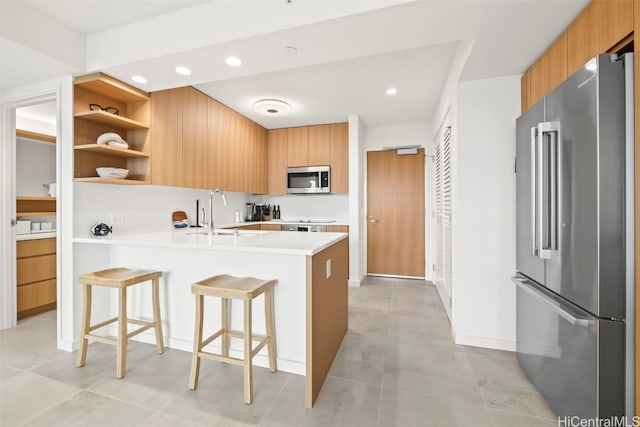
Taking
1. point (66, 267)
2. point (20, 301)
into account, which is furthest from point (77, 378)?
point (20, 301)

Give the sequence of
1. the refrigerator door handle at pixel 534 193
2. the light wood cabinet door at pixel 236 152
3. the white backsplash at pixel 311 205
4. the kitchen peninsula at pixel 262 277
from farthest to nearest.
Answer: the white backsplash at pixel 311 205, the light wood cabinet door at pixel 236 152, the kitchen peninsula at pixel 262 277, the refrigerator door handle at pixel 534 193

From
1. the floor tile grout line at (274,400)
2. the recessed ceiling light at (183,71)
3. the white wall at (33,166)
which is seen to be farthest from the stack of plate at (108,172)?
the white wall at (33,166)

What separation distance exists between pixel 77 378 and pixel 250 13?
104 inches

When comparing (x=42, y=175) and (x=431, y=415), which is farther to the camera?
(x=42, y=175)

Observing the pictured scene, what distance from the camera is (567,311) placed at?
1.33 metres

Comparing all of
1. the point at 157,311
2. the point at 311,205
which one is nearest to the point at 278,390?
the point at 157,311

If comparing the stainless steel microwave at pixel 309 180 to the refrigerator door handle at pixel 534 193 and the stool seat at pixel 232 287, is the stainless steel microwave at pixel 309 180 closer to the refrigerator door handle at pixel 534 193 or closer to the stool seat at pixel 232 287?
the stool seat at pixel 232 287

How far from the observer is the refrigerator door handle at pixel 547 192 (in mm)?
1453

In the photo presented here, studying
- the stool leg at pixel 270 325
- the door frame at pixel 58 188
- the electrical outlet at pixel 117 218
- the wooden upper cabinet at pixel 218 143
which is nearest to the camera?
the stool leg at pixel 270 325

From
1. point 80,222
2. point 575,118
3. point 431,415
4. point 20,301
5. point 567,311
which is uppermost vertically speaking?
point 575,118

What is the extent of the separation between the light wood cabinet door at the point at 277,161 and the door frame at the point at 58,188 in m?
2.82

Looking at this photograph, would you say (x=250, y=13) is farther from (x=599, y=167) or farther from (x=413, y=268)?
(x=413, y=268)

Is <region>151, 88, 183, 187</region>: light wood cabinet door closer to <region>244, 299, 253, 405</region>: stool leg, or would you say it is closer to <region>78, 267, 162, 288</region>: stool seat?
<region>78, 267, 162, 288</region>: stool seat

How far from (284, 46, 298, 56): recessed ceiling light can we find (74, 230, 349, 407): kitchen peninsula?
52.1 inches
